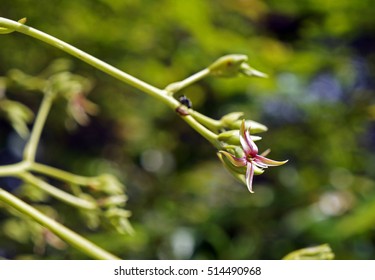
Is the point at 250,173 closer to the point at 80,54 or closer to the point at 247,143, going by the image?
the point at 247,143

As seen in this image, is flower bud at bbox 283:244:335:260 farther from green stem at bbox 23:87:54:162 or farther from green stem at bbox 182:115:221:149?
green stem at bbox 23:87:54:162

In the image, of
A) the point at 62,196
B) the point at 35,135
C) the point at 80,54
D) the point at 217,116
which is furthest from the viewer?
the point at 217,116

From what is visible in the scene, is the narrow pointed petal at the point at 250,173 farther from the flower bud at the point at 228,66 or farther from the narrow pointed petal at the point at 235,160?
the flower bud at the point at 228,66

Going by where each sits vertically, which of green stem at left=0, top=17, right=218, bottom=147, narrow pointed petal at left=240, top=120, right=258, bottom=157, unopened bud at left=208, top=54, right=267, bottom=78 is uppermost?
unopened bud at left=208, top=54, right=267, bottom=78

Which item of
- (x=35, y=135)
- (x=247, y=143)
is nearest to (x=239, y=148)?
(x=247, y=143)

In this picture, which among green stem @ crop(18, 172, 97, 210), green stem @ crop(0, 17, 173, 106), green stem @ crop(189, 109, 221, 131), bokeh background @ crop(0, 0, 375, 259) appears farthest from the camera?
bokeh background @ crop(0, 0, 375, 259)

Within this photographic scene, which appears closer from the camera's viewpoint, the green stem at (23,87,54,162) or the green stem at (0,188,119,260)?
the green stem at (0,188,119,260)

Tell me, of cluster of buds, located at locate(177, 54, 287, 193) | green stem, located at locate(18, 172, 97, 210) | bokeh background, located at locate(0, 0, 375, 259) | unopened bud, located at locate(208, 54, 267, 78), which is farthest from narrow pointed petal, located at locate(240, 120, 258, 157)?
bokeh background, located at locate(0, 0, 375, 259)
